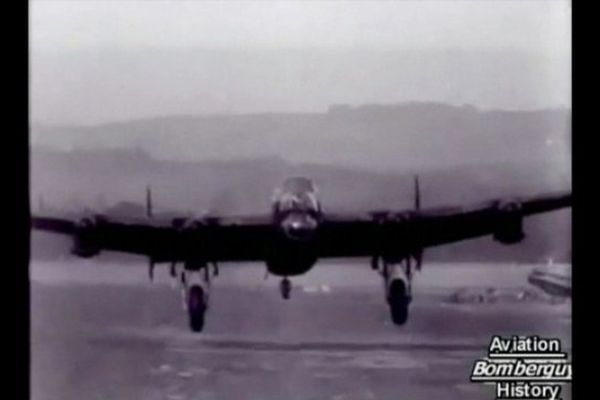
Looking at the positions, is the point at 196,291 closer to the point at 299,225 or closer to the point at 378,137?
the point at 299,225

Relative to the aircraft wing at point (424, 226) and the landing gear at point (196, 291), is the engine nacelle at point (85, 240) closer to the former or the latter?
the landing gear at point (196, 291)

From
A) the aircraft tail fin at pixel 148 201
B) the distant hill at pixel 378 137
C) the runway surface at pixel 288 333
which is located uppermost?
the distant hill at pixel 378 137

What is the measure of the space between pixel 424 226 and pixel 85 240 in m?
0.65

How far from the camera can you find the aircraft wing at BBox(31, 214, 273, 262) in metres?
2.09

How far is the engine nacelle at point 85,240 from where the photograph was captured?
210 centimetres

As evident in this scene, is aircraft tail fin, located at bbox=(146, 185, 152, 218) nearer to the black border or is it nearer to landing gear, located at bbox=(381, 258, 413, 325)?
the black border

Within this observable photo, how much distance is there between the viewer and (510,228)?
208 cm

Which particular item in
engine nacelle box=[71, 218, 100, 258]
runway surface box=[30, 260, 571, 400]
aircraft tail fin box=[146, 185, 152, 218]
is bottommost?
runway surface box=[30, 260, 571, 400]

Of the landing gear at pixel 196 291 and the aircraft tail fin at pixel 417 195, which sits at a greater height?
the aircraft tail fin at pixel 417 195

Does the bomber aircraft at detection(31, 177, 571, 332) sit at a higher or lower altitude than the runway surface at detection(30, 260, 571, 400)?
higher

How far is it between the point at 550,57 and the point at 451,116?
22 centimetres

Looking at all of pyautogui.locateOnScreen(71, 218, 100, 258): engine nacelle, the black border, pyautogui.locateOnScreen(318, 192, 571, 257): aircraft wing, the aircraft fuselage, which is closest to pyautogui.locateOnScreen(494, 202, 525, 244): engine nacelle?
pyautogui.locateOnScreen(318, 192, 571, 257): aircraft wing

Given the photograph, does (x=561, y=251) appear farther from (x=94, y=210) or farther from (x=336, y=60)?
(x=94, y=210)

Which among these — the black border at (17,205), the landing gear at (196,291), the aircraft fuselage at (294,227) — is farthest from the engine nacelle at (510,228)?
the black border at (17,205)
